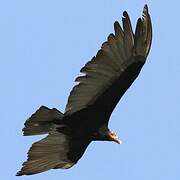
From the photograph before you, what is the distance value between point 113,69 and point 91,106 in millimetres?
1076

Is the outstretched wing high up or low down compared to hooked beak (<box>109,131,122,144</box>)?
up

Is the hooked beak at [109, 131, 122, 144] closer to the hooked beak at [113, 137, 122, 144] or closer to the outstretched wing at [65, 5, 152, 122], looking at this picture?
the hooked beak at [113, 137, 122, 144]

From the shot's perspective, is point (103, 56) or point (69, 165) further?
point (69, 165)

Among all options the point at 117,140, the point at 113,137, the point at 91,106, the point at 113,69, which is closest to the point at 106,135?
the point at 113,137

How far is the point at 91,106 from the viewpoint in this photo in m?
24.0

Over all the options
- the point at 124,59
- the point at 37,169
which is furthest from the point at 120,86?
the point at 37,169

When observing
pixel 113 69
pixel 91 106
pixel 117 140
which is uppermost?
pixel 113 69

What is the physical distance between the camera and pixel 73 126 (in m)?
24.2

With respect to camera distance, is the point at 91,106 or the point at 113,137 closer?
the point at 91,106

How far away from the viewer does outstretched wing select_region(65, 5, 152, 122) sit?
22516mm

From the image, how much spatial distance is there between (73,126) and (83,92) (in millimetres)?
979

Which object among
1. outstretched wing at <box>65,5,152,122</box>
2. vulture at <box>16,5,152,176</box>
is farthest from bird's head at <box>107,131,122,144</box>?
outstretched wing at <box>65,5,152,122</box>

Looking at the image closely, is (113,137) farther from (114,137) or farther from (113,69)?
(113,69)

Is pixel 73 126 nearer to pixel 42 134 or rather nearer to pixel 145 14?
pixel 42 134
